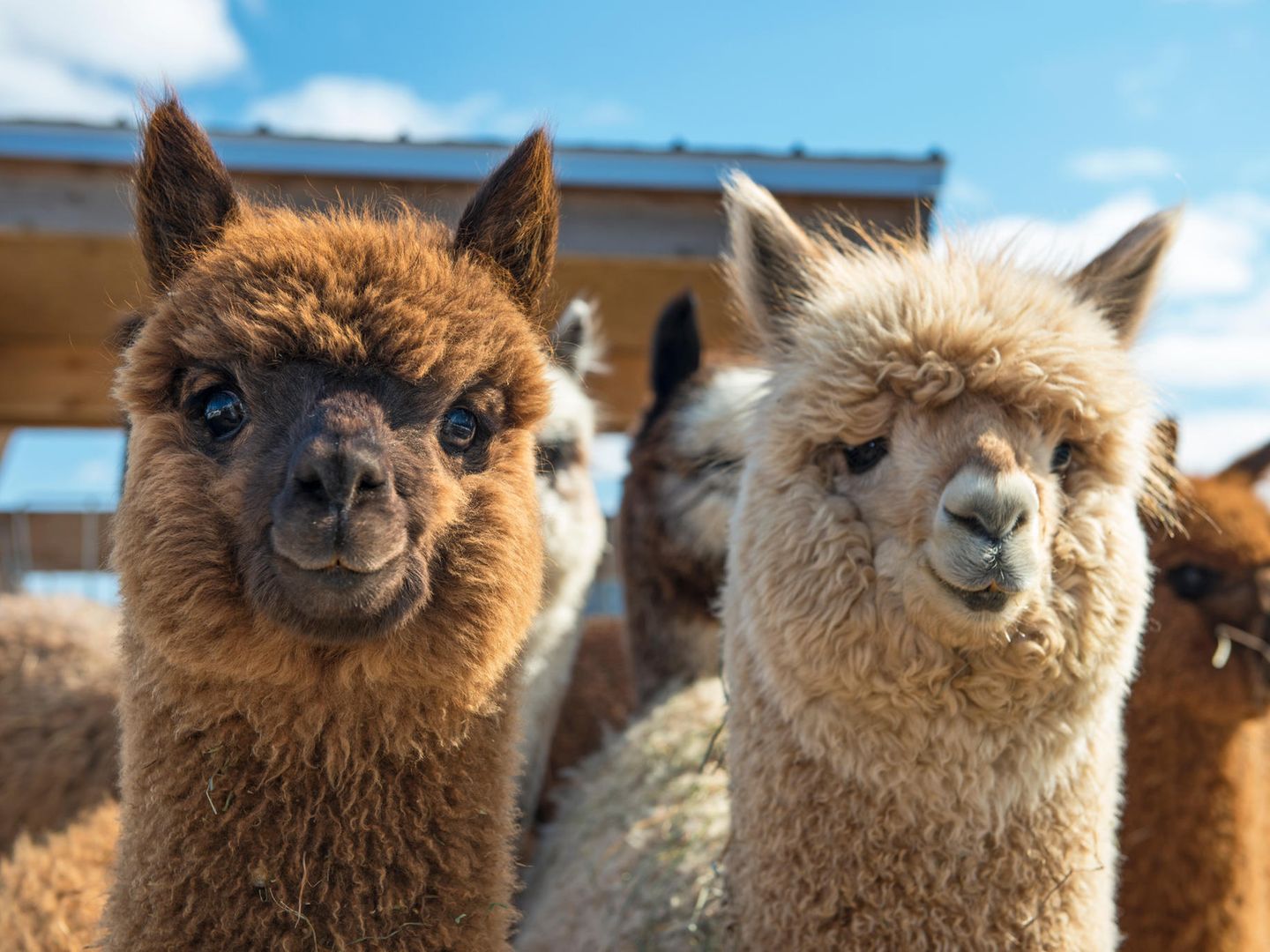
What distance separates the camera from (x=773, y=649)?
263cm

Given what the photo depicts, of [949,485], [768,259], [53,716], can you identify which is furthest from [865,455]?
[53,716]

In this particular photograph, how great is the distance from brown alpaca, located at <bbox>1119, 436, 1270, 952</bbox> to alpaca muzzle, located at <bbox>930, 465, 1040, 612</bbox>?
1847 millimetres

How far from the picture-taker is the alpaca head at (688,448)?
4102 millimetres

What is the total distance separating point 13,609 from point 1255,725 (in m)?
5.05

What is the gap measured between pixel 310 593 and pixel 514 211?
0.99m

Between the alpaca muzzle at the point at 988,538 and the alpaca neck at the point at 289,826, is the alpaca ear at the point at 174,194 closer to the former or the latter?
the alpaca neck at the point at 289,826

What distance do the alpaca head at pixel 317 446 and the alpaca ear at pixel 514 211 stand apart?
11 centimetres

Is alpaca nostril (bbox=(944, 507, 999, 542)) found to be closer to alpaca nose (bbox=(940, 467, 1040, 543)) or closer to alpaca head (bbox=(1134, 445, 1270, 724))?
alpaca nose (bbox=(940, 467, 1040, 543))

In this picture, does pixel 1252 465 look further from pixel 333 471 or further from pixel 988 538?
pixel 333 471

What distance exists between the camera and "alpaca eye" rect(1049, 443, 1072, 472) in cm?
256

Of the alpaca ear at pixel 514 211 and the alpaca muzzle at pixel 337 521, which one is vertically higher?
the alpaca ear at pixel 514 211

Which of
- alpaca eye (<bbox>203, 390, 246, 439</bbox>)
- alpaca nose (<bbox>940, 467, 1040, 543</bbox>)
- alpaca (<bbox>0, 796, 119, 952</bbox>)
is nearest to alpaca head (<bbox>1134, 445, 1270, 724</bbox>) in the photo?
alpaca nose (<bbox>940, 467, 1040, 543</bbox>)

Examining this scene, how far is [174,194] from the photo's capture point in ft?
7.26

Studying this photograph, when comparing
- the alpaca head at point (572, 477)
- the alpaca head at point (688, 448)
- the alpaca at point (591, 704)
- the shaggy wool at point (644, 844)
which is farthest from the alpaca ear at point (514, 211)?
the alpaca at point (591, 704)
